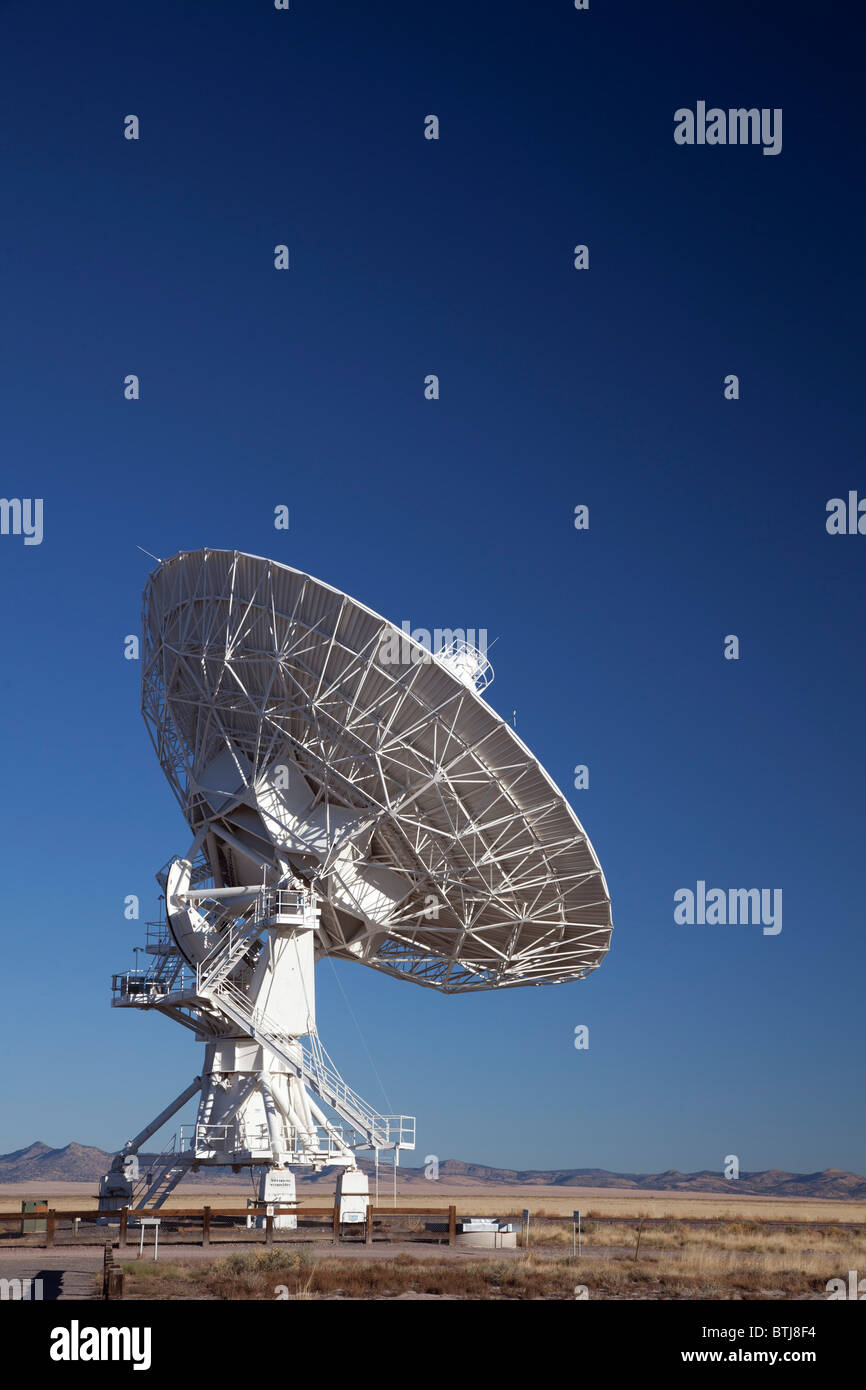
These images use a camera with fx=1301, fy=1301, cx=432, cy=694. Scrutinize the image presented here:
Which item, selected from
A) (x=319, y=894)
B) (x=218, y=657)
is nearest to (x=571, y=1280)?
(x=319, y=894)

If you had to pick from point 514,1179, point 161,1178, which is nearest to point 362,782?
point 161,1178

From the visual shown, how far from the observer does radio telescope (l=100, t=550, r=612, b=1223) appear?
103ft

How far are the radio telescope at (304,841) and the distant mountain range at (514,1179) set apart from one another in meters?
119

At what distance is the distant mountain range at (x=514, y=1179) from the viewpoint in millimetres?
161250

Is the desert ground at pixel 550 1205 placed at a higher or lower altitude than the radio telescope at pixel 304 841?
lower

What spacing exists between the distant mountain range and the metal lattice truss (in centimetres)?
11950

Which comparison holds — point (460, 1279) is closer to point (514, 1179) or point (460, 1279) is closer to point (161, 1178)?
point (161, 1178)

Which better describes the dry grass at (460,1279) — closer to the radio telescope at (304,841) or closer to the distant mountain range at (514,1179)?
the radio telescope at (304,841)

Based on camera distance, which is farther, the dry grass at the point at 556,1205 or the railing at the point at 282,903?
the dry grass at the point at 556,1205

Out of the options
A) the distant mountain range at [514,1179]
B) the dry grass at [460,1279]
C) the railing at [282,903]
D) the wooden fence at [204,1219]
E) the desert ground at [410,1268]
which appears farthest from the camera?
the distant mountain range at [514,1179]

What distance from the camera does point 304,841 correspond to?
3425cm

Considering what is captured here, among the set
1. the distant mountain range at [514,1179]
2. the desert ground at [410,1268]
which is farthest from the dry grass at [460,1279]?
the distant mountain range at [514,1179]
